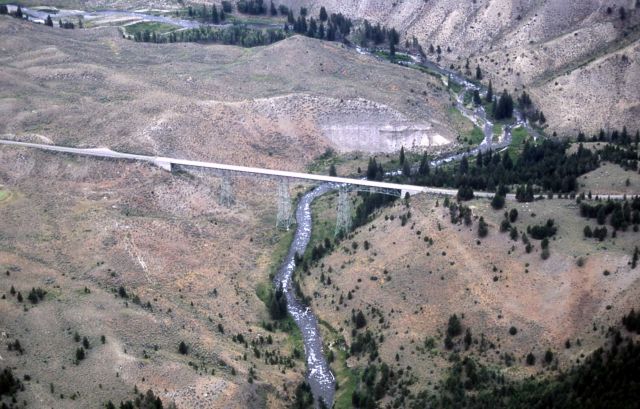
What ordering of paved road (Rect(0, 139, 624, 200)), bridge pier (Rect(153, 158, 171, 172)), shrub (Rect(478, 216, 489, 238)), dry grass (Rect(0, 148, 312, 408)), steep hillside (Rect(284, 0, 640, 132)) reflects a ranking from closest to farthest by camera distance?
dry grass (Rect(0, 148, 312, 408)) < shrub (Rect(478, 216, 489, 238)) < paved road (Rect(0, 139, 624, 200)) < bridge pier (Rect(153, 158, 171, 172)) < steep hillside (Rect(284, 0, 640, 132))

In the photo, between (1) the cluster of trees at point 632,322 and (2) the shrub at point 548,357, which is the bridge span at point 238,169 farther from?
(1) the cluster of trees at point 632,322

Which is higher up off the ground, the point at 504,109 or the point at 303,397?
the point at 504,109

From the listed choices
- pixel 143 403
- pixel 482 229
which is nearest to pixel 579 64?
pixel 482 229

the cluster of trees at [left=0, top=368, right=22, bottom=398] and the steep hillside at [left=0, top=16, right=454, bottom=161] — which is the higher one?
the steep hillside at [left=0, top=16, right=454, bottom=161]

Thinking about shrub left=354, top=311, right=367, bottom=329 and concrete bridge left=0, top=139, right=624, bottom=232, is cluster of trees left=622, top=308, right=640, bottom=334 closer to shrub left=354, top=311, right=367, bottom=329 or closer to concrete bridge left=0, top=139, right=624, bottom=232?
concrete bridge left=0, top=139, right=624, bottom=232

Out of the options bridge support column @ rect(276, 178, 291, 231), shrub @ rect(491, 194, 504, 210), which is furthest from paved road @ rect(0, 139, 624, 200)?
shrub @ rect(491, 194, 504, 210)

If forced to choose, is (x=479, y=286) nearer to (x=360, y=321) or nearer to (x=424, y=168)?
(x=360, y=321)

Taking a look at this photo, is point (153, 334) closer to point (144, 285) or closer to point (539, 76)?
point (144, 285)
